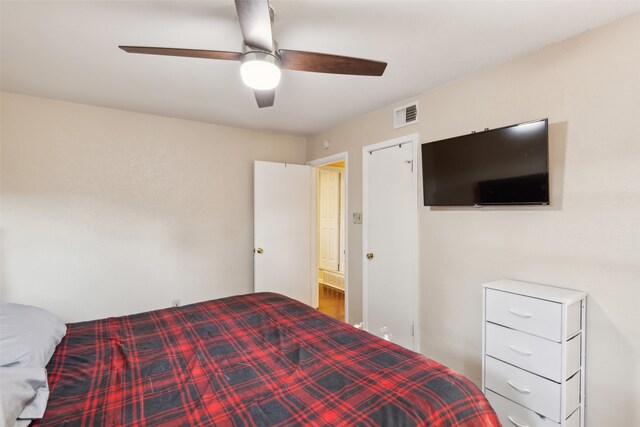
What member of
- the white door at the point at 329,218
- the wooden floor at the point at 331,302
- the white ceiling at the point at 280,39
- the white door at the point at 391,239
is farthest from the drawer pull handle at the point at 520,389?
the white door at the point at 329,218

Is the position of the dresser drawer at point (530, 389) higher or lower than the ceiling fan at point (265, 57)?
lower

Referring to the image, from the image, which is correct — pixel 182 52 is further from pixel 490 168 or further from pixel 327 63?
pixel 490 168

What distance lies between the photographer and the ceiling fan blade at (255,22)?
1122 mm

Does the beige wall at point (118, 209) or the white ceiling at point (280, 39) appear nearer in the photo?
the white ceiling at point (280, 39)

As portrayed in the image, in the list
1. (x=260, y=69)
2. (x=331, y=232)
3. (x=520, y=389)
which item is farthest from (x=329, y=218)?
(x=260, y=69)

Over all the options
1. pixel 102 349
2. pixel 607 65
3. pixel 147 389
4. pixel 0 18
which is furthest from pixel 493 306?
pixel 0 18

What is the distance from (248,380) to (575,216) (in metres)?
1.98

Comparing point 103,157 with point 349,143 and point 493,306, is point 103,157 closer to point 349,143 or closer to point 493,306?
point 349,143

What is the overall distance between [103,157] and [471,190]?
3.32 metres

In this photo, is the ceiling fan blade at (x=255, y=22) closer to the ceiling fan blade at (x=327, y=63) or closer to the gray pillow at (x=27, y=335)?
the ceiling fan blade at (x=327, y=63)

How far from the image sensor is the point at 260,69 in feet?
4.72

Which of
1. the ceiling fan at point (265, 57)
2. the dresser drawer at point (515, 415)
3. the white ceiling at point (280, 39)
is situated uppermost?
the white ceiling at point (280, 39)

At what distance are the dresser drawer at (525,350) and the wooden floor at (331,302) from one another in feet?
7.46

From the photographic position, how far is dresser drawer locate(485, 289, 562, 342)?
163 centimetres
